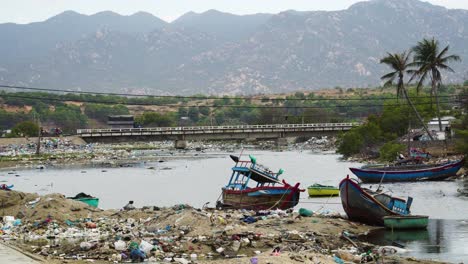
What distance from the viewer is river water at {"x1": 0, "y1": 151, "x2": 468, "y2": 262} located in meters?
30.4

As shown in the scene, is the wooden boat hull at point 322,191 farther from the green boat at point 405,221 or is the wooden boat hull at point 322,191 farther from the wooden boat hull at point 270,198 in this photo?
the green boat at point 405,221

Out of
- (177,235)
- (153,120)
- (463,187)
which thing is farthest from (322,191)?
(153,120)

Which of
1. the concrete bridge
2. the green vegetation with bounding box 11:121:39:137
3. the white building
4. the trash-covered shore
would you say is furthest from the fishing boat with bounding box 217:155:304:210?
the green vegetation with bounding box 11:121:39:137

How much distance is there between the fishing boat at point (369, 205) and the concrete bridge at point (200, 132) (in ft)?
251

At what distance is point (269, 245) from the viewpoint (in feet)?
82.8

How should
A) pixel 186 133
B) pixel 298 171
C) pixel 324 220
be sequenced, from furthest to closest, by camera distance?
pixel 186 133 < pixel 298 171 < pixel 324 220

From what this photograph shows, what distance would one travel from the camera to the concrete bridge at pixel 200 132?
10744 centimetres

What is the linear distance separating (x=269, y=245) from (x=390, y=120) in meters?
69.7

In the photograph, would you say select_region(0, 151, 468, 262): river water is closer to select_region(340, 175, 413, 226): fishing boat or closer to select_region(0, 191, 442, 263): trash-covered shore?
select_region(340, 175, 413, 226): fishing boat

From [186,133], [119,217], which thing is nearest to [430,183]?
[119,217]

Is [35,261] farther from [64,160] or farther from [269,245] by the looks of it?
[64,160]

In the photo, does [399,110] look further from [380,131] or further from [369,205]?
[369,205]

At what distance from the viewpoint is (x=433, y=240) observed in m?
28.9

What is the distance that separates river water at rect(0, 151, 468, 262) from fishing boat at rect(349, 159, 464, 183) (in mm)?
1405
